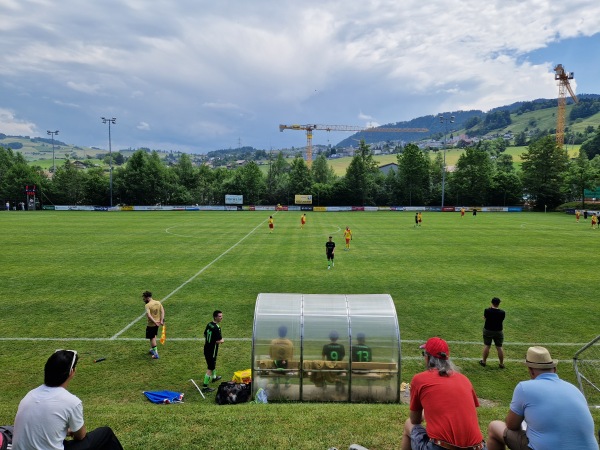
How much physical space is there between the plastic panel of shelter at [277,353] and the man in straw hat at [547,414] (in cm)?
471

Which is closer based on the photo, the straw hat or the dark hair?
the dark hair

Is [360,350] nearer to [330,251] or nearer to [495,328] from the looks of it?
[495,328]

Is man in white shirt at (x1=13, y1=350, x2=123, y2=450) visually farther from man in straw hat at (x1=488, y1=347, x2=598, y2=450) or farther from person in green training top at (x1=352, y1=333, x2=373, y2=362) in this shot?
person in green training top at (x1=352, y1=333, x2=373, y2=362)

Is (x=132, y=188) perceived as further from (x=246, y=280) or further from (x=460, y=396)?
(x=460, y=396)

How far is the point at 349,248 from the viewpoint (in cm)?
3114

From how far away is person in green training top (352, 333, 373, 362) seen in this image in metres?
8.66

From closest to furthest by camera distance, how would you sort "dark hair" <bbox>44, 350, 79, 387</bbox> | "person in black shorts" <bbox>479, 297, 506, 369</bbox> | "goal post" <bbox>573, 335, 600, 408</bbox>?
"dark hair" <bbox>44, 350, 79, 387</bbox>
"goal post" <bbox>573, 335, 600, 408</bbox>
"person in black shorts" <bbox>479, 297, 506, 369</bbox>

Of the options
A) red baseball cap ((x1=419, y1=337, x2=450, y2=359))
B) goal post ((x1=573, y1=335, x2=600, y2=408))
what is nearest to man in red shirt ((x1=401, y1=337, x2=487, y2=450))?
red baseball cap ((x1=419, y1=337, x2=450, y2=359))

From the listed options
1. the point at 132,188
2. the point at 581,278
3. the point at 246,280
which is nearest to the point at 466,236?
the point at 581,278

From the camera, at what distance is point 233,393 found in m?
8.88

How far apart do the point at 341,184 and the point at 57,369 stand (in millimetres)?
95843

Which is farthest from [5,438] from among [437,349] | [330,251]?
[330,251]

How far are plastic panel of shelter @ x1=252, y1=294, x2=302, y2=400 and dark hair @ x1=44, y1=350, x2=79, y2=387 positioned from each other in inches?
177

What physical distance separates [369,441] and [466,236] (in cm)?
3530
